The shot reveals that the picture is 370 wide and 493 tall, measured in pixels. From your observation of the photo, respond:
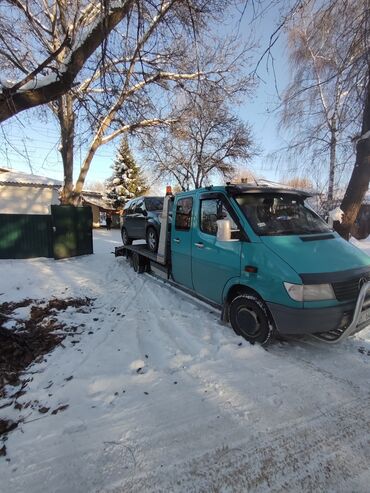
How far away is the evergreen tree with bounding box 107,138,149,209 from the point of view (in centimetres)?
3919

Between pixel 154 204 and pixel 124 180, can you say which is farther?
Result: pixel 124 180

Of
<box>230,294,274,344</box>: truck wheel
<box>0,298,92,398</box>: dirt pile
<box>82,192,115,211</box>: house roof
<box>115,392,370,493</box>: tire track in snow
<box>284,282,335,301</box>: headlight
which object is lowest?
<box>115,392,370,493</box>: tire track in snow

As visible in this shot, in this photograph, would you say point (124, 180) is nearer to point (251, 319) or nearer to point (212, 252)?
point (212, 252)

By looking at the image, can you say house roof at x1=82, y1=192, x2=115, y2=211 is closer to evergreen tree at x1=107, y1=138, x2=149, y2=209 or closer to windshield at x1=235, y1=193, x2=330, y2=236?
evergreen tree at x1=107, y1=138, x2=149, y2=209

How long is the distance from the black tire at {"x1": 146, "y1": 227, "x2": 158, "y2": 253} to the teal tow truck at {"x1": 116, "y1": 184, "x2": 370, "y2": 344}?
7.39 feet

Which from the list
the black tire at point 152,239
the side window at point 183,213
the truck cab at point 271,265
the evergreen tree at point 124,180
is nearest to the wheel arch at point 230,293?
the truck cab at point 271,265

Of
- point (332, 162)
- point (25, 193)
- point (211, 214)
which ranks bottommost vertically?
point (211, 214)

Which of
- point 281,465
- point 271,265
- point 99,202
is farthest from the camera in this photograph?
point 99,202

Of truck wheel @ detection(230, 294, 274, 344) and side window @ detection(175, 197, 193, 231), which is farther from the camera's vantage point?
side window @ detection(175, 197, 193, 231)

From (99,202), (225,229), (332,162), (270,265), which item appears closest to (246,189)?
(225,229)

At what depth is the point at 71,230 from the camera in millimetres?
11180

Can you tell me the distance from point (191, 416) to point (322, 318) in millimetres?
1879

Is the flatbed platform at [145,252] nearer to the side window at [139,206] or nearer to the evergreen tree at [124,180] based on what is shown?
the side window at [139,206]

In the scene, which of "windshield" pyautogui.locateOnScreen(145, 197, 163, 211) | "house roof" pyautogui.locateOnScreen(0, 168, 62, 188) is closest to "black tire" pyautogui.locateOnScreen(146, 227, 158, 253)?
"windshield" pyautogui.locateOnScreen(145, 197, 163, 211)
